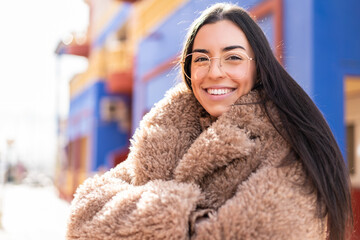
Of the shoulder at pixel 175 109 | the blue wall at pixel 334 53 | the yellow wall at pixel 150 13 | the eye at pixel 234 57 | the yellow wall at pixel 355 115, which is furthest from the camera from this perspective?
the yellow wall at pixel 150 13

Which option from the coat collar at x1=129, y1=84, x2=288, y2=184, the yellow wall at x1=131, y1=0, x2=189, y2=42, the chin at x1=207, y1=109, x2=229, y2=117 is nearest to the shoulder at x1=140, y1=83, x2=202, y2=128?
the coat collar at x1=129, y1=84, x2=288, y2=184

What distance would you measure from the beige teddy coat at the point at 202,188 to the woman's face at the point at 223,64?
7cm

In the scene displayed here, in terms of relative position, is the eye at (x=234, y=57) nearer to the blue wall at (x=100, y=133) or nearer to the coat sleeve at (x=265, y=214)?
the coat sleeve at (x=265, y=214)

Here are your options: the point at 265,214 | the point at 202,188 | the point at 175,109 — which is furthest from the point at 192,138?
the point at 265,214

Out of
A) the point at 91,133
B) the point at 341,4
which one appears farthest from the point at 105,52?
the point at 341,4

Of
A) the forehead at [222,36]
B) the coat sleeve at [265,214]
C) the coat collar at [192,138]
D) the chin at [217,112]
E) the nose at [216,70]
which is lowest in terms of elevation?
the coat sleeve at [265,214]

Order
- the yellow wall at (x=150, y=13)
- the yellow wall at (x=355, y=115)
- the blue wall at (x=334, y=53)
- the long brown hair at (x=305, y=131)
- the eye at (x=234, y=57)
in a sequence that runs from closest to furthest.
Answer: the long brown hair at (x=305, y=131), the eye at (x=234, y=57), the blue wall at (x=334, y=53), the yellow wall at (x=355, y=115), the yellow wall at (x=150, y=13)

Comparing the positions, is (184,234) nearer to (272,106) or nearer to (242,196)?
(242,196)

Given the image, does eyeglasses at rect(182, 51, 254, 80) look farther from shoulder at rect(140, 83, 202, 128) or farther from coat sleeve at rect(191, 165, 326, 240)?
coat sleeve at rect(191, 165, 326, 240)

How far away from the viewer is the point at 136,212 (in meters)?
1.42

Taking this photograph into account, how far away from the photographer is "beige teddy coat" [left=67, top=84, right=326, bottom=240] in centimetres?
134

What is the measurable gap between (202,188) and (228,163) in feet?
0.42

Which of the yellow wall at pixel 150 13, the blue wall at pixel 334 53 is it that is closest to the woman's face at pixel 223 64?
the blue wall at pixel 334 53

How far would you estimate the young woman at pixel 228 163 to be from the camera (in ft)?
4.47
